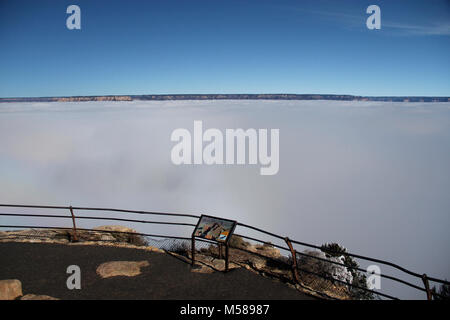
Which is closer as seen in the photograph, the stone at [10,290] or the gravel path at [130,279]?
the stone at [10,290]

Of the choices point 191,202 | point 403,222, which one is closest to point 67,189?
point 191,202

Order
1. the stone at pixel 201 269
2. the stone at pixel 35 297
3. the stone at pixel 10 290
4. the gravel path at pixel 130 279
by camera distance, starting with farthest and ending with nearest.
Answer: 1. the stone at pixel 201 269
2. the gravel path at pixel 130 279
3. the stone at pixel 35 297
4. the stone at pixel 10 290

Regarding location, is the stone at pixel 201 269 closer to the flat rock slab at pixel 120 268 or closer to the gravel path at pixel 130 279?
the gravel path at pixel 130 279

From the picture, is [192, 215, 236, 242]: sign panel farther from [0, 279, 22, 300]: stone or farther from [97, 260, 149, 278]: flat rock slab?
[0, 279, 22, 300]: stone

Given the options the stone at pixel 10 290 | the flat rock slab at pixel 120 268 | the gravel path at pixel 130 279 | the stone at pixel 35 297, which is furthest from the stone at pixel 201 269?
the stone at pixel 10 290

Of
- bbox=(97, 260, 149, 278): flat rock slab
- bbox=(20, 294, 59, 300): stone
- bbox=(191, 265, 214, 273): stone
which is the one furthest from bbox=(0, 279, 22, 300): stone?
bbox=(191, 265, 214, 273): stone
